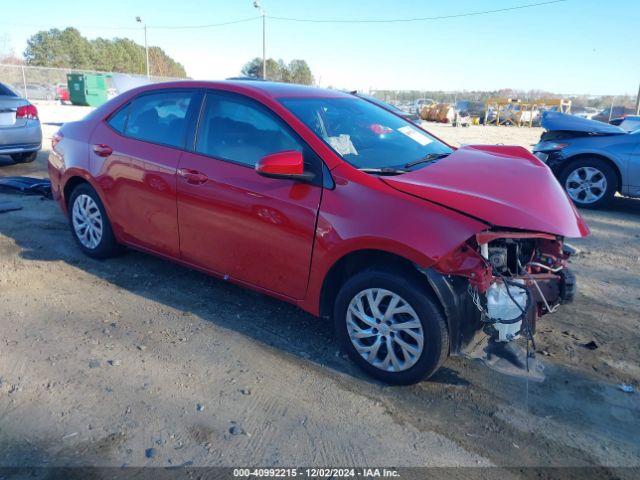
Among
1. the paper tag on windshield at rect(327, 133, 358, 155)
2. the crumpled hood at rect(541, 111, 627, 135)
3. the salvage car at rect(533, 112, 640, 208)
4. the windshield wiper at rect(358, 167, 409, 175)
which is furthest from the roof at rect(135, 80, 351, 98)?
the crumpled hood at rect(541, 111, 627, 135)

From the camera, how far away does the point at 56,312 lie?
3861 mm

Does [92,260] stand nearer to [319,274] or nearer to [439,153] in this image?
[319,274]

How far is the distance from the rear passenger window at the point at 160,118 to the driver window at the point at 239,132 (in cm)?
23

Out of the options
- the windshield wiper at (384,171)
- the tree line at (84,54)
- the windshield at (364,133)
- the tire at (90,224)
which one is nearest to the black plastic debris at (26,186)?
the tire at (90,224)

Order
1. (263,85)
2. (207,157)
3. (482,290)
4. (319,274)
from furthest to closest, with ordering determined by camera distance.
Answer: (263,85) → (207,157) → (319,274) → (482,290)

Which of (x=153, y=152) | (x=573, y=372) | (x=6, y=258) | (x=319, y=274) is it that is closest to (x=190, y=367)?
(x=319, y=274)

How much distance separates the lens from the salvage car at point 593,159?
292 inches

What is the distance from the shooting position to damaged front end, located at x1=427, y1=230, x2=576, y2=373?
2771mm

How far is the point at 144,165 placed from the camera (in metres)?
4.05

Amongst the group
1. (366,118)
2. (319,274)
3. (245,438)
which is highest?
(366,118)

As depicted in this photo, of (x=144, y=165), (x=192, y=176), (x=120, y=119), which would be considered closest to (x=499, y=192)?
(x=192, y=176)

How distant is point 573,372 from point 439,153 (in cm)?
182

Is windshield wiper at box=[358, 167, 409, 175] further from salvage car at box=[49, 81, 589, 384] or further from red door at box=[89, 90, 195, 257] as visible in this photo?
red door at box=[89, 90, 195, 257]

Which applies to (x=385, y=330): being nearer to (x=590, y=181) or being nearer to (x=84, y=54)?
(x=590, y=181)
